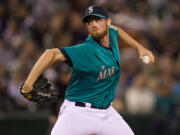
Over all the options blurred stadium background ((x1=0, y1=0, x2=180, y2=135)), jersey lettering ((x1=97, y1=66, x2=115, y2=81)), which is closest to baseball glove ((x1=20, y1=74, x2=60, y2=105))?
jersey lettering ((x1=97, y1=66, x2=115, y2=81))

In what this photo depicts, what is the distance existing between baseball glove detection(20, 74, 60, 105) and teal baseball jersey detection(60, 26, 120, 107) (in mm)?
177

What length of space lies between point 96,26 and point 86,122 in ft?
3.17

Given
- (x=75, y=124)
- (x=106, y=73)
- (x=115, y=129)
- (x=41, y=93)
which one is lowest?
(x=115, y=129)

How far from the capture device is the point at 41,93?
4.27m

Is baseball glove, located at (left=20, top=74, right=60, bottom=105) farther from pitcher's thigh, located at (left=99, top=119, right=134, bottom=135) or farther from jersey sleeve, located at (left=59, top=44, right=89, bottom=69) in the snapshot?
pitcher's thigh, located at (left=99, top=119, right=134, bottom=135)

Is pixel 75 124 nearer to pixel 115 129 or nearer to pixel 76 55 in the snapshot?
pixel 115 129

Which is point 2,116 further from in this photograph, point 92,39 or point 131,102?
Answer: point 92,39

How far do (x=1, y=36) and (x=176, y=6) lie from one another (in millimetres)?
4718

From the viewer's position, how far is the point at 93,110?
173 inches

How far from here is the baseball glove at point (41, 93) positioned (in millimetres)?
4152

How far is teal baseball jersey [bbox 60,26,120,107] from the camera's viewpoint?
13.8ft

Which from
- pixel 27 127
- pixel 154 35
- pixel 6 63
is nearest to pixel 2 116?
pixel 27 127

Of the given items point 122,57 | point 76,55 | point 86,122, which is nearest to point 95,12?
point 76,55

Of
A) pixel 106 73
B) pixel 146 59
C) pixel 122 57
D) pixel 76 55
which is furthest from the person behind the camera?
pixel 122 57
